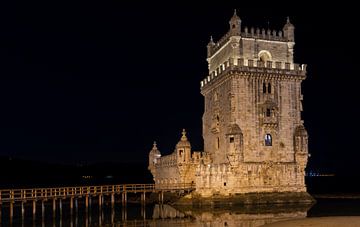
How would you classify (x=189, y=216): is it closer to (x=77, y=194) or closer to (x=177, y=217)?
(x=177, y=217)

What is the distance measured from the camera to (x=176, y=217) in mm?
48375

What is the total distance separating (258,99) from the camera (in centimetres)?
5872

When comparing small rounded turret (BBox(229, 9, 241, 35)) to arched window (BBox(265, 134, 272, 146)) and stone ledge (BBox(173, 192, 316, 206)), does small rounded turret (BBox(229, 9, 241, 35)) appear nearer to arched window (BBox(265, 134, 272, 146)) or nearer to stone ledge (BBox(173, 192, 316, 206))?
arched window (BBox(265, 134, 272, 146))

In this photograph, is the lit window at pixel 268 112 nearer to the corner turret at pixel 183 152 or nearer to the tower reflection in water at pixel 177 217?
the tower reflection in water at pixel 177 217

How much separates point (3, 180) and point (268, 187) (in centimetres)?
13165

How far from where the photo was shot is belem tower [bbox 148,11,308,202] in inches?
2226

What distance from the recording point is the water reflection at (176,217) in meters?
44.4

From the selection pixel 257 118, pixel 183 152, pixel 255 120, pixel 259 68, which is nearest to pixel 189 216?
pixel 255 120

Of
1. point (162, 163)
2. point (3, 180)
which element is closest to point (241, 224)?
point (162, 163)

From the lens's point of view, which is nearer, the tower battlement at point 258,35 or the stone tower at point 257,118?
the stone tower at point 257,118

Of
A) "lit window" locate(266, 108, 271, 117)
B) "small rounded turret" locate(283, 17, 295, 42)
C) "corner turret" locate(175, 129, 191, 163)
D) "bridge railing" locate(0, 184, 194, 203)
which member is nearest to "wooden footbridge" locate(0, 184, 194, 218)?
"bridge railing" locate(0, 184, 194, 203)

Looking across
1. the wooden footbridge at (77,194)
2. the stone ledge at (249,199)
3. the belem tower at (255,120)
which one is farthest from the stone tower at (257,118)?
the wooden footbridge at (77,194)

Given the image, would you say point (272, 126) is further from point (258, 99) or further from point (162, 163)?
point (162, 163)

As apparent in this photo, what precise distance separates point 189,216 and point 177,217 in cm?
117
